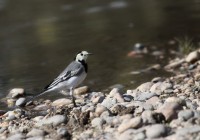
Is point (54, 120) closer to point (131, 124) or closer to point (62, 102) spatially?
point (131, 124)

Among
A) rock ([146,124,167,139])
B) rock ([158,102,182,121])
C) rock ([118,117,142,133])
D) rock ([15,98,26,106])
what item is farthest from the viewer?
rock ([15,98,26,106])

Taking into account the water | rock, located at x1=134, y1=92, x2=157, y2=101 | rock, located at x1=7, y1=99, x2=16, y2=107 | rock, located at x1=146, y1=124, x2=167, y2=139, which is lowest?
rock, located at x1=146, y1=124, x2=167, y2=139

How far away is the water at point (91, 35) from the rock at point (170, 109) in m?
4.41

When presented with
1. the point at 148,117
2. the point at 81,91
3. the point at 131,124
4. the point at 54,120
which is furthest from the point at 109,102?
the point at 81,91

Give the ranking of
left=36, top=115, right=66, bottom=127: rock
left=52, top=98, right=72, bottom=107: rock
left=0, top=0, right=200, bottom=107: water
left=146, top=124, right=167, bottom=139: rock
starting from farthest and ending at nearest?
left=0, top=0, right=200, bottom=107: water < left=52, top=98, right=72, bottom=107: rock < left=36, top=115, right=66, bottom=127: rock < left=146, top=124, right=167, bottom=139: rock

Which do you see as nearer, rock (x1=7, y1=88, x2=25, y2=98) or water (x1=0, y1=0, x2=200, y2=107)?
rock (x1=7, y1=88, x2=25, y2=98)

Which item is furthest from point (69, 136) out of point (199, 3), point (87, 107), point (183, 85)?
point (199, 3)

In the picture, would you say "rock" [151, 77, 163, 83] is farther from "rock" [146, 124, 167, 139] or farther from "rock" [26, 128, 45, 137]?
"rock" [146, 124, 167, 139]

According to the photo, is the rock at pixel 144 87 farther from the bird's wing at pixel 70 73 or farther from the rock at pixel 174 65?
the rock at pixel 174 65

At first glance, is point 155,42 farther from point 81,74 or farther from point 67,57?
point 81,74

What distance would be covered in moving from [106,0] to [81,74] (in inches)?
804

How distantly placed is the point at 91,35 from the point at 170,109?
40.5 ft

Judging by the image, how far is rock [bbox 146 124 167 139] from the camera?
7727 mm

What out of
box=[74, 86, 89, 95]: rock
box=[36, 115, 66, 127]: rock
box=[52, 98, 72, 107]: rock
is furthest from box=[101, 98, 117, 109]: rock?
box=[74, 86, 89, 95]: rock
